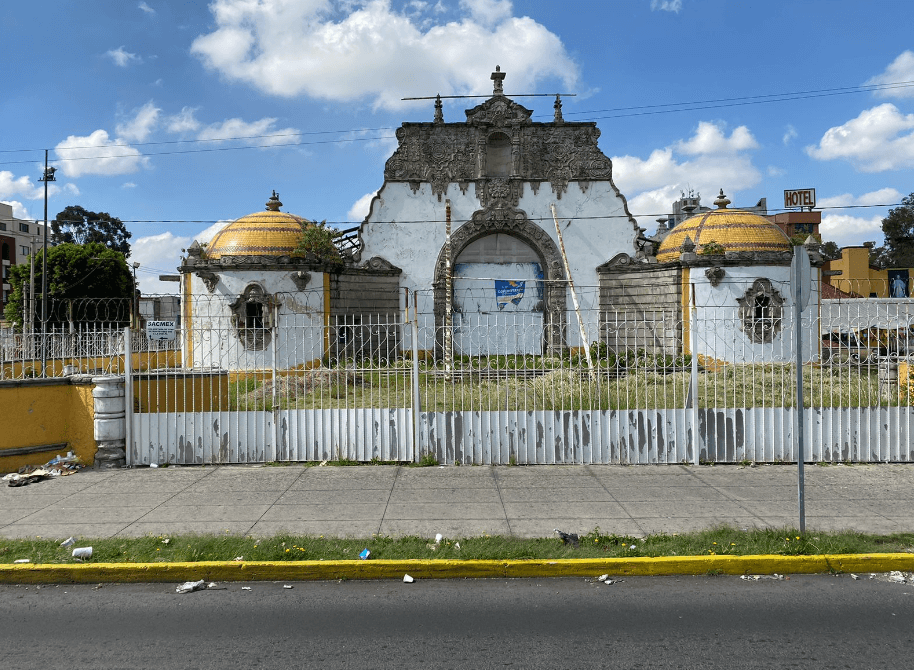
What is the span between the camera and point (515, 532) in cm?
689

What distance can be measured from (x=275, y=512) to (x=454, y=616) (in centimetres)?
322

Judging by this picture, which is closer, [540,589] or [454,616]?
[454,616]

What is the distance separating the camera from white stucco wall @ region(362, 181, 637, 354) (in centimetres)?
2420

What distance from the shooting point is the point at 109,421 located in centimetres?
997

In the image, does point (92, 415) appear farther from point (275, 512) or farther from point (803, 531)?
point (803, 531)

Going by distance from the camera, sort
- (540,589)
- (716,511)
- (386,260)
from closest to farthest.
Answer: (540,589) < (716,511) < (386,260)

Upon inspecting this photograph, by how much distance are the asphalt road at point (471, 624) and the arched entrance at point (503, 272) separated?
1845 cm

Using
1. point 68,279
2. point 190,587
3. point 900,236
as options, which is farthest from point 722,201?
point 900,236

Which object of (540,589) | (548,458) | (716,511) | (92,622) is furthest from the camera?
(548,458)

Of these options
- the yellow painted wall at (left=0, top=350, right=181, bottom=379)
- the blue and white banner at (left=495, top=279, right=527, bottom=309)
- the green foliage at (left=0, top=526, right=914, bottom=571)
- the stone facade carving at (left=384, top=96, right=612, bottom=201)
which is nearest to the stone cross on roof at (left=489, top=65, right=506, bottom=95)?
the stone facade carving at (left=384, top=96, right=612, bottom=201)

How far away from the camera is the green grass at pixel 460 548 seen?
244 inches

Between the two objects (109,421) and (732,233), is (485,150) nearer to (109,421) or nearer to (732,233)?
(732,233)

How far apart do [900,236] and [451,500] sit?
5797cm

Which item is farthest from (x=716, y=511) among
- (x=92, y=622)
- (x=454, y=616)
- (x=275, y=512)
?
(x=92, y=622)
